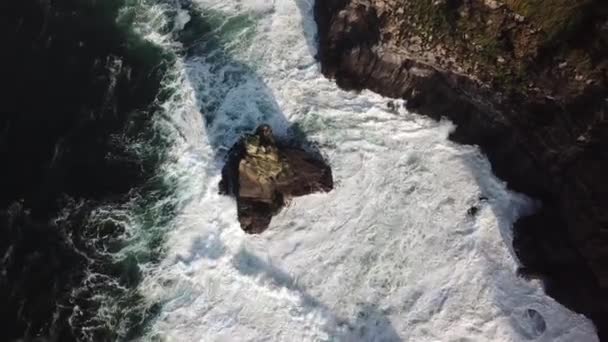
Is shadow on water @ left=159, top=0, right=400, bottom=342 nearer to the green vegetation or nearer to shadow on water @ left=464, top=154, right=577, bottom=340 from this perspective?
shadow on water @ left=464, top=154, right=577, bottom=340

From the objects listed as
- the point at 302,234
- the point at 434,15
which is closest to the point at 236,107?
the point at 302,234

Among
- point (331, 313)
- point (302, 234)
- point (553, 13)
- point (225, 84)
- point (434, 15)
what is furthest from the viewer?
point (225, 84)

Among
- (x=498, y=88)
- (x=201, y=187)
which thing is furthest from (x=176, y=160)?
(x=498, y=88)

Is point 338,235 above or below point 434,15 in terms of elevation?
below

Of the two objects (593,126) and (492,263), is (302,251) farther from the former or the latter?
(593,126)

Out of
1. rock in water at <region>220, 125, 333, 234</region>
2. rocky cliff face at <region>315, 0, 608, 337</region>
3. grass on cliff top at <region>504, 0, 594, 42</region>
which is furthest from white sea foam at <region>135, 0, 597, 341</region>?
grass on cliff top at <region>504, 0, 594, 42</region>

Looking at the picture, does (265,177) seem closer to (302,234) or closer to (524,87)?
(302,234)
